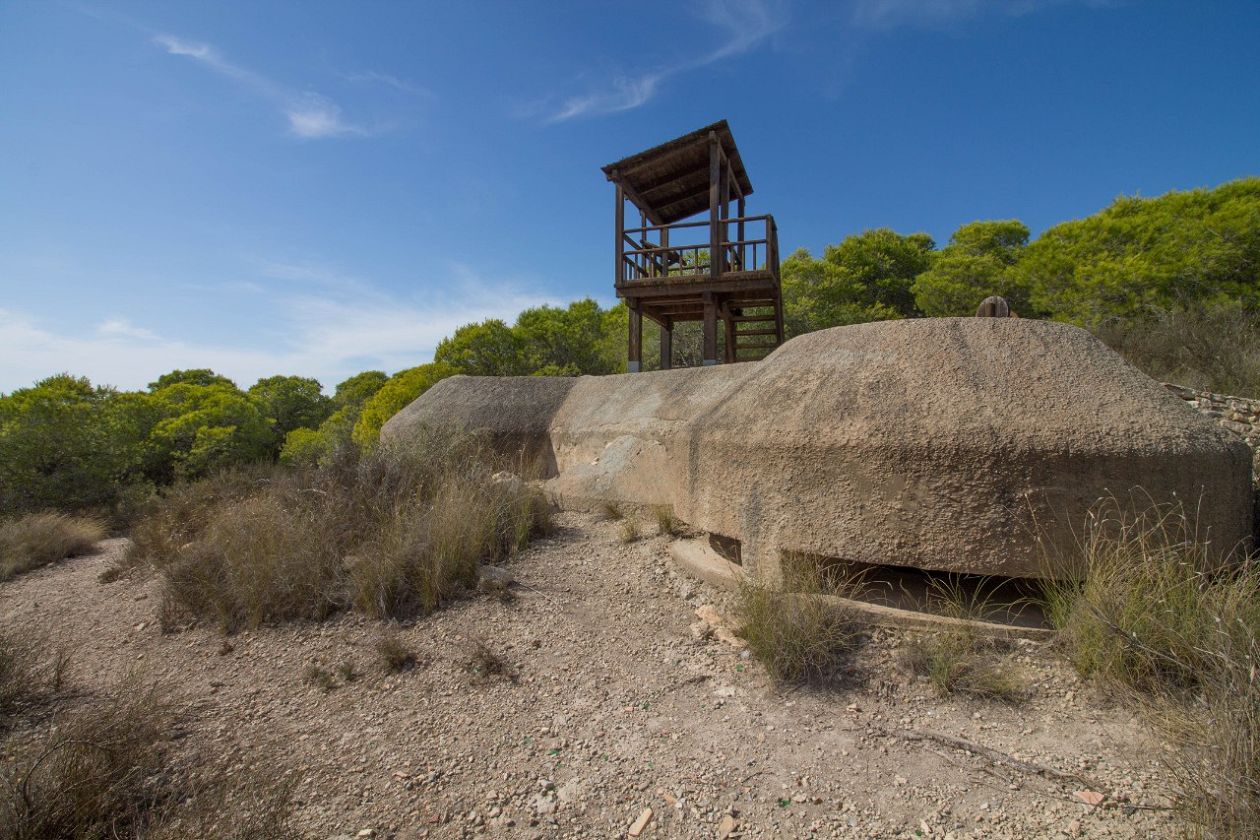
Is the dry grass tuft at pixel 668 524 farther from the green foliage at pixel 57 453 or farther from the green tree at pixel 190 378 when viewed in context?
the green tree at pixel 190 378

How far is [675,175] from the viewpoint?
10.5 metres

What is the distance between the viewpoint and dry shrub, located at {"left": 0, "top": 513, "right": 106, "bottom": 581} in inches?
288

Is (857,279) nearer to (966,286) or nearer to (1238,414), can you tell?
(966,286)

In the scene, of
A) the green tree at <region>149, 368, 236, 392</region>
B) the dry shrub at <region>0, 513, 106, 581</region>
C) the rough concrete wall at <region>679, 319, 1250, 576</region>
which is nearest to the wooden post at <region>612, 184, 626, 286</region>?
the rough concrete wall at <region>679, 319, 1250, 576</region>

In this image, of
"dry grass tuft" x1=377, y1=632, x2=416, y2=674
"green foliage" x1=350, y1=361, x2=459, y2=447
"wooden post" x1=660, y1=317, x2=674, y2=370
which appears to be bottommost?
"dry grass tuft" x1=377, y1=632, x2=416, y2=674

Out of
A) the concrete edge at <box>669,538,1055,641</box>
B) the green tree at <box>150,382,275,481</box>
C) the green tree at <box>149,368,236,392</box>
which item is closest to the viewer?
the concrete edge at <box>669,538,1055,641</box>

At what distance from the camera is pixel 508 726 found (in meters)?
3.02

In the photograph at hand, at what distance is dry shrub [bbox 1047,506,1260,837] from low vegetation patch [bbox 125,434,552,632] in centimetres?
398

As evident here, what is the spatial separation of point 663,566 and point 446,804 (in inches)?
98.5

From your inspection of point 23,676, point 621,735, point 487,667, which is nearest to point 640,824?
point 621,735

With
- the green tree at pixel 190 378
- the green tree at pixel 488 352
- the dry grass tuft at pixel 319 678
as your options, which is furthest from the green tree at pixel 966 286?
the green tree at pixel 190 378

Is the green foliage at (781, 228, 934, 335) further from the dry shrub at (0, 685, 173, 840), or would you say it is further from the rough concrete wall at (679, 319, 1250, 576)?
the dry shrub at (0, 685, 173, 840)

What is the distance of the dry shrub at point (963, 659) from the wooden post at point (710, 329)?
20.9 feet

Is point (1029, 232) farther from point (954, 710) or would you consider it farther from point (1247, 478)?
point (954, 710)
